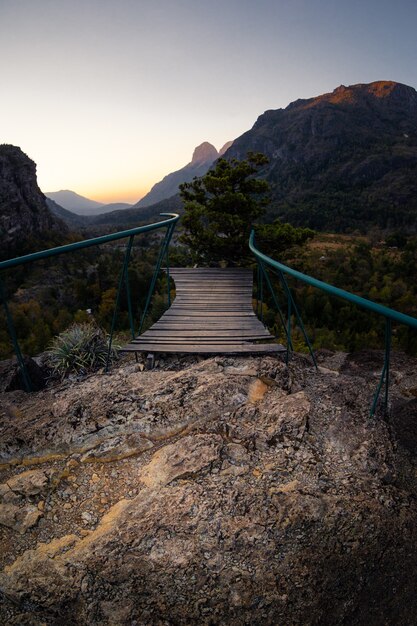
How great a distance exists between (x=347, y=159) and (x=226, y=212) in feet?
388

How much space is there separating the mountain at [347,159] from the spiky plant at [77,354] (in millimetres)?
58394

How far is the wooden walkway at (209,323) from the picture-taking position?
410cm

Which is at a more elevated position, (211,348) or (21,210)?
(21,210)

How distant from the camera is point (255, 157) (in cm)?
1153

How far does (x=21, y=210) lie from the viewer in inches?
2226

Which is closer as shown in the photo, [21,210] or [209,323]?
[209,323]

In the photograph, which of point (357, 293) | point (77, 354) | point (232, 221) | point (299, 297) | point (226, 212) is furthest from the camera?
point (357, 293)

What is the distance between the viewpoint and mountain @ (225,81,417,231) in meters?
64.1

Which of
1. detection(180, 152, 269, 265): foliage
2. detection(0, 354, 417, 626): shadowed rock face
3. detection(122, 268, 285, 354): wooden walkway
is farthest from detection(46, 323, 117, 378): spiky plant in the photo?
detection(180, 152, 269, 265): foliage

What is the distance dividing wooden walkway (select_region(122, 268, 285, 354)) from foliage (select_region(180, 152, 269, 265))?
3787 mm

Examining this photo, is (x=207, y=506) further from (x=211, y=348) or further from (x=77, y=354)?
(x=77, y=354)

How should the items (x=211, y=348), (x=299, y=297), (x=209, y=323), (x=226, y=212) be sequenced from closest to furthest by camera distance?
(x=211, y=348)
(x=209, y=323)
(x=226, y=212)
(x=299, y=297)

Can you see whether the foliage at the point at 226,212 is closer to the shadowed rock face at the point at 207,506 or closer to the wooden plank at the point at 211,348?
the wooden plank at the point at 211,348

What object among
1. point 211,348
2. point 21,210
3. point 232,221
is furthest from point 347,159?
point 211,348
